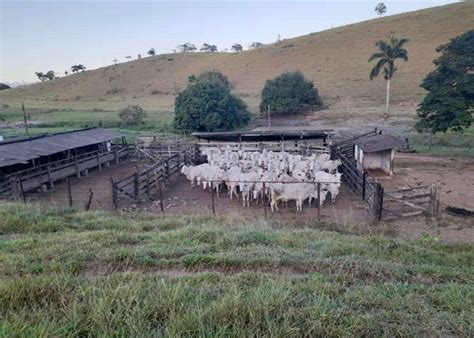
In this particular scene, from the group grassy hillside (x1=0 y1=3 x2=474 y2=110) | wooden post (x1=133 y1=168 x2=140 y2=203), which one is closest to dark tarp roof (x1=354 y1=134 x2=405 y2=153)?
wooden post (x1=133 y1=168 x2=140 y2=203)

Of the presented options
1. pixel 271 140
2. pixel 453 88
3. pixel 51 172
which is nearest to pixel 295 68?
pixel 271 140

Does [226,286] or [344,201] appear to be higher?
[226,286]

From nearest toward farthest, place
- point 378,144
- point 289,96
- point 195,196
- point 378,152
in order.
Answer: point 195,196, point 378,144, point 378,152, point 289,96

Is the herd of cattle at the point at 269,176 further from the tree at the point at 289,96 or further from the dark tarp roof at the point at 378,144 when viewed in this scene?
→ the tree at the point at 289,96

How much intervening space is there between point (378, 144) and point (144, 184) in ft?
39.6

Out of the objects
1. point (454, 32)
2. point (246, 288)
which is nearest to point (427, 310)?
point (246, 288)

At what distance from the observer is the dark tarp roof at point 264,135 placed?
23562 mm

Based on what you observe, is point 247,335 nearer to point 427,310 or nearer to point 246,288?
point 246,288

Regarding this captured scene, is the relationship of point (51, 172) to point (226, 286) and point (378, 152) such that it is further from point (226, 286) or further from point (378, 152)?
point (226, 286)

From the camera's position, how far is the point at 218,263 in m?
6.00

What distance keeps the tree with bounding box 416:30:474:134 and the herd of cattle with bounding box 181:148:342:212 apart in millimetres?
8210

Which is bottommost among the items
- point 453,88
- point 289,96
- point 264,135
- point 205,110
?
point 264,135

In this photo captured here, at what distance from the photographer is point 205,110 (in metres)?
34.9

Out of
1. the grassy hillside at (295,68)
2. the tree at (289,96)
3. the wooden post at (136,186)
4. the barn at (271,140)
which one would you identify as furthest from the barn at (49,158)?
the grassy hillside at (295,68)
